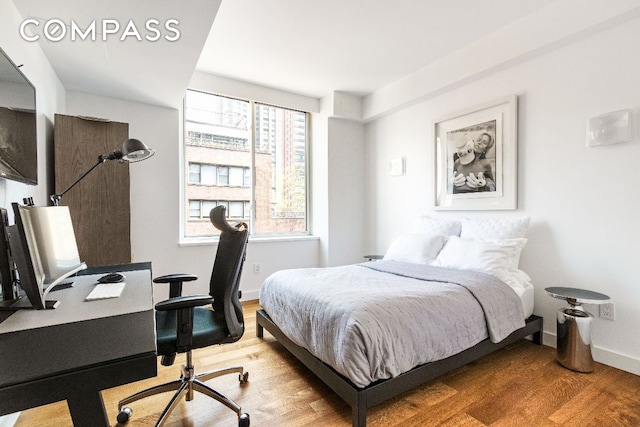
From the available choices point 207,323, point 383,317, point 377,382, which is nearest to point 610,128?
point 383,317

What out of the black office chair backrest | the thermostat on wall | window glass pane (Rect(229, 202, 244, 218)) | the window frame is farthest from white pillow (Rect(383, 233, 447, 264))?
window glass pane (Rect(229, 202, 244, 218))

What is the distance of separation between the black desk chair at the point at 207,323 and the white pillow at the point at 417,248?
183cm

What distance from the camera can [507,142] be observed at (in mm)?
2795

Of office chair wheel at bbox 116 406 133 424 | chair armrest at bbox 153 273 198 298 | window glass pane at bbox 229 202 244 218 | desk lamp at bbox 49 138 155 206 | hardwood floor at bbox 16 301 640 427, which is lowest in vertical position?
hardwood floor at bbox 16 301 640 427

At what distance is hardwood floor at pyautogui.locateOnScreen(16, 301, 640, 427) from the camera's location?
1.62m

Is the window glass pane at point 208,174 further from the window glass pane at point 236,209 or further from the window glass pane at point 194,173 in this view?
the window glass pane at point 236,209

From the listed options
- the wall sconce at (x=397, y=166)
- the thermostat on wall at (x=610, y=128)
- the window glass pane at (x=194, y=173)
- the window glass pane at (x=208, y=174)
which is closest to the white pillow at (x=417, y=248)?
the wall sconce at (x=397, y=166)

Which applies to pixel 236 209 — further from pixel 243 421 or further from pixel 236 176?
pixel 243 421

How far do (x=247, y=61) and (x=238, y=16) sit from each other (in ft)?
2.49

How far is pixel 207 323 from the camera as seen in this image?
1.69 meters

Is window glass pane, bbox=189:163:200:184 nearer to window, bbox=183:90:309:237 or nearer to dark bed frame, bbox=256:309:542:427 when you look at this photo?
window, bbox=183:90:309:237

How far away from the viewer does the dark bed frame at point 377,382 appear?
1517 mm

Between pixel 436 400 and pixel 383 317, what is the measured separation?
2.18ft

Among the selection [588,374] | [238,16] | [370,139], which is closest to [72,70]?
[238,16]
